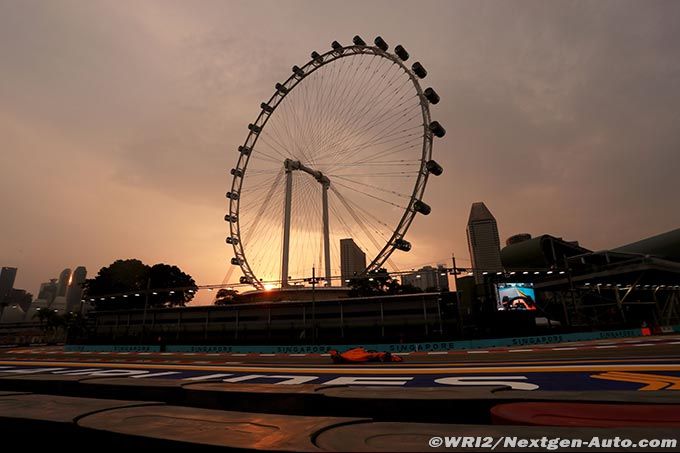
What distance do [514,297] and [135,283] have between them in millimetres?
88952

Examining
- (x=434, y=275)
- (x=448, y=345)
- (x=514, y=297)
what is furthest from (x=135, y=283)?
(x=514, y=297)

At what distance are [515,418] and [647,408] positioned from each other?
1.70m

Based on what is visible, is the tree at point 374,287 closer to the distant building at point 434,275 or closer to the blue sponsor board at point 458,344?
the distant building at point 434,275

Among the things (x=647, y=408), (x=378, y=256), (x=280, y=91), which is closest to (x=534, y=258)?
(x=378, y=256)

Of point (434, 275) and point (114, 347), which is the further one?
point (434, 275)

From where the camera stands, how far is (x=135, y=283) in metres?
91.4

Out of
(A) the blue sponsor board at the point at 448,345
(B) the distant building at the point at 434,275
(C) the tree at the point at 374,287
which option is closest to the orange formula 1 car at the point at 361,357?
(A) the blue sponsor board at the point at 448,345

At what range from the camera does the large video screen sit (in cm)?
4997

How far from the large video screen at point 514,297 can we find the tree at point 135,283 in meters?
73.1

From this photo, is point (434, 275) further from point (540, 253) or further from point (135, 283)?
point (135, 283)

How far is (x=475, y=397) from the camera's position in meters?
4.05

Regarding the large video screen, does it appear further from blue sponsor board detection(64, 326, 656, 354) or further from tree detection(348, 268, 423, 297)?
tree detection(348, 268, 423, 297)

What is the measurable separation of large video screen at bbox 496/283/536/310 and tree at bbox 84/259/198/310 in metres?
73.1

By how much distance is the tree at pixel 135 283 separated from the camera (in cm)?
8738
